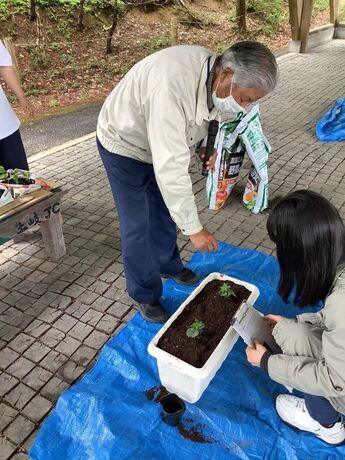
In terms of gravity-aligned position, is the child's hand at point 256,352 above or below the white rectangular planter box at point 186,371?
above

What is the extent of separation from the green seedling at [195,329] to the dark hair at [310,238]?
0.66 metres

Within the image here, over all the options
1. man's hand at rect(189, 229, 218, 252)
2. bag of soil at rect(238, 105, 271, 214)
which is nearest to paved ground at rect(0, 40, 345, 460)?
bag of soil at rect(238, 105, 271, 214)

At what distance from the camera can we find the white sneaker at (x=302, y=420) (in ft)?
5.92

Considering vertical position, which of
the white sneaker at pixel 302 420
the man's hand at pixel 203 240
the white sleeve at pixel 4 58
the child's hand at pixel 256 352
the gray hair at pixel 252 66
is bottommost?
the white sneaker at pixel 302 420

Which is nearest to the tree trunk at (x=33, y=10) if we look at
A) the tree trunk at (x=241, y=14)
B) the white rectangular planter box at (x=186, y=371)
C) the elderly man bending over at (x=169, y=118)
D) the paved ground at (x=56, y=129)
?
the paved ground at (x=56, y=129)

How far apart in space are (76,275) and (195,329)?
1.32 meters

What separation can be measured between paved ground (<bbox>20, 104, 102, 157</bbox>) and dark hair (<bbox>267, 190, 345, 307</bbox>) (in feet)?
14.4

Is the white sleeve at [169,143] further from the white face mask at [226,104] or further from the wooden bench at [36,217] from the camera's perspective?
the wooden bench at [36,217]

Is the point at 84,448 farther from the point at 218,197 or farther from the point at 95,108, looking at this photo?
the point at 95,108

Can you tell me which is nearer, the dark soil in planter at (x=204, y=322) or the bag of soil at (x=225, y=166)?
the dark soil in planter at (x=204, y=322)

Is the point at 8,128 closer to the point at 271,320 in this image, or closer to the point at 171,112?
the point at 171,112

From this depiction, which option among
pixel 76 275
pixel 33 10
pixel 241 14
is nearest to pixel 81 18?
pixel 33 10

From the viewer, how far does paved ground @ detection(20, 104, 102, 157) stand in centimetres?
554

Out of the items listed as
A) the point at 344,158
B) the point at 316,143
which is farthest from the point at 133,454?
the point at 316,143
